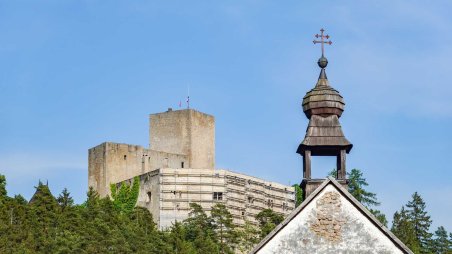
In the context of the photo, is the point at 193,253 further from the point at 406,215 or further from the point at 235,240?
the point at 406,215

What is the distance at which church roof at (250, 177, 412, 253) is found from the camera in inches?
954

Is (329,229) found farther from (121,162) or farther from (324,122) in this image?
(121,162)

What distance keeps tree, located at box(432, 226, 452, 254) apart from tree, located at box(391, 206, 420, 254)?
58.0 inches

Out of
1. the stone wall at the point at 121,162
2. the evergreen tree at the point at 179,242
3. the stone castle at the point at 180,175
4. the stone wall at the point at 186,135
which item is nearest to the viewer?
the evergreen tree at the point at 179,242

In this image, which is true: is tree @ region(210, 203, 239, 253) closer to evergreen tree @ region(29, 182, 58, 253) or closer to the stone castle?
the stone castle

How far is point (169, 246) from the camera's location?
208ft

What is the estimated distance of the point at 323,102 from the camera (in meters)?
28.6

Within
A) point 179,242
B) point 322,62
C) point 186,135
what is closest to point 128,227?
point 179,242

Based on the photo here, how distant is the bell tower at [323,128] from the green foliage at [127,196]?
58.7 m

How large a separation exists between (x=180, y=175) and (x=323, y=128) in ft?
192

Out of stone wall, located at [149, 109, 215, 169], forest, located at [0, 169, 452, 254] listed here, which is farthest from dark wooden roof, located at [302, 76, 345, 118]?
stone wall, located at [149, 109, 215, 169]

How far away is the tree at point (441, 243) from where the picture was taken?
74.2 metres

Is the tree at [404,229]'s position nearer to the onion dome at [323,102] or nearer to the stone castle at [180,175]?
Result: the stone castle at [180,175]

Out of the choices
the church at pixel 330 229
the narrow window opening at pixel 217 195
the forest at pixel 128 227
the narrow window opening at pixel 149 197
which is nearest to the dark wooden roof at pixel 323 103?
the church at pixel 330 229
